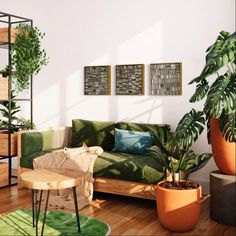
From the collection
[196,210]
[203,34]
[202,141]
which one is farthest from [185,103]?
[196,210]

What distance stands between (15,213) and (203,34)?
9.29ft

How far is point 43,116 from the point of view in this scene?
17.9 feet

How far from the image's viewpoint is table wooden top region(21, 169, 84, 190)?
282cm


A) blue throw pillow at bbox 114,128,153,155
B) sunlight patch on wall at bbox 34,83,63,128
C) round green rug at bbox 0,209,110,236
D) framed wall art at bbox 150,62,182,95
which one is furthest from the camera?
sunlight patch on wall at bbox 34,83,63,128

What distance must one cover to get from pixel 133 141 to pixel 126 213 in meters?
0.95

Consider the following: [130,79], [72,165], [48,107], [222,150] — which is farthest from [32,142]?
[222,150]

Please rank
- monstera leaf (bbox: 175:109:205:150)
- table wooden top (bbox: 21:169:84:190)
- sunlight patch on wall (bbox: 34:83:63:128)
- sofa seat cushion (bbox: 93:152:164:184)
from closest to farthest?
1. table wooden top (bbox: 21:169:84:190)
2. monstera leaf (bbox: 175:109:205:150)
3. sofa seat cushion (bbox: 93:152:164:184)
4. sunlight patch on wall (bbox: 34:83:63:128)

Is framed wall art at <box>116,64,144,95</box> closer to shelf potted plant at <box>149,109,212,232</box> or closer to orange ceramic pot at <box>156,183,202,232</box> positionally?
shelf potted plant at <box>149,109,212,232</box>

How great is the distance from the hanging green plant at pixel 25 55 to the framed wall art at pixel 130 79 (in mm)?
1073

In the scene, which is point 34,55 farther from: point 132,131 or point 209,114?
point 209,114

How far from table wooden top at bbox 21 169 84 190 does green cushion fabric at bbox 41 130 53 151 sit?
1.49 metres

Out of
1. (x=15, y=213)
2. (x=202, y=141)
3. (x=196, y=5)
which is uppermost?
(x=196, y=5)

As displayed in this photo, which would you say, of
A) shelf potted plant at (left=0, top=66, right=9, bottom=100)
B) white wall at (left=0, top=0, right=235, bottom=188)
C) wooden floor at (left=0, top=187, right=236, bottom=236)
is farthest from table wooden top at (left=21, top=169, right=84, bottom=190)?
white wall at (left=0, top=0, right=235, bottom=188)

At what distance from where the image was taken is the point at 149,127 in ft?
14.6
